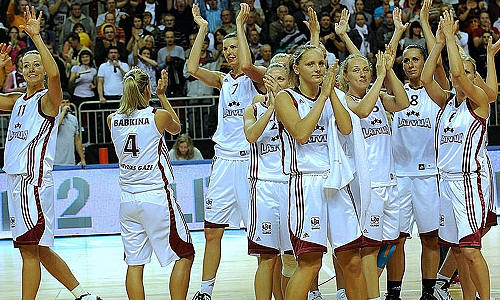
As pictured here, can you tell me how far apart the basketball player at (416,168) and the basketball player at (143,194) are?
1866mm

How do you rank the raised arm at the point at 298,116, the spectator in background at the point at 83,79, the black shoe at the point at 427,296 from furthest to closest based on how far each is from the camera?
the spectator in background at the point at 83,79 < the black shoe at the point at 427,296 < the raised arm at the point at 298,116

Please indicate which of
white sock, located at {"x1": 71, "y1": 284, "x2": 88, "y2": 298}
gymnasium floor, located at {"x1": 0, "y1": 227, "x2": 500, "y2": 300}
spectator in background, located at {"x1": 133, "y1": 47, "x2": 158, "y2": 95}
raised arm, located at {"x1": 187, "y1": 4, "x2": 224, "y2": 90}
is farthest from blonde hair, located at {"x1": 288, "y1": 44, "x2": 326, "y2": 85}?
spectator in background, located at {"x1": 133, "y1": 47, "x2": 158, "y2": 95}

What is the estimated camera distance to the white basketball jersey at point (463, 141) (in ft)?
22.6

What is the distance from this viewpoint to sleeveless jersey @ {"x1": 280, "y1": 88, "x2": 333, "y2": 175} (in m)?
6.12

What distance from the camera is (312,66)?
241 inches

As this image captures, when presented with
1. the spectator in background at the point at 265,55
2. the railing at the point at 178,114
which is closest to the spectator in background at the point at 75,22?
the railing at the point at 178,114

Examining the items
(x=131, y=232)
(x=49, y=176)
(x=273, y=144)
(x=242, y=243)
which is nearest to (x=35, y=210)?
(x=49, y=176)

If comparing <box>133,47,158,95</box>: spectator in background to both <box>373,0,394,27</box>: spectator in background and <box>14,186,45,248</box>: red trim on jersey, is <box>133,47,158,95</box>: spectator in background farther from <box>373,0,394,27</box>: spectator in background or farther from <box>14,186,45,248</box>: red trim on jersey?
<box>14,186,45,248</box>: red trim on jersey

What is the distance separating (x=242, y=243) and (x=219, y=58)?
388cm

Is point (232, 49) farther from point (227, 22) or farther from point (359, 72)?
point (227, 22)

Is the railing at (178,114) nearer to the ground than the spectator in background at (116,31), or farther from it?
nearer to the ground

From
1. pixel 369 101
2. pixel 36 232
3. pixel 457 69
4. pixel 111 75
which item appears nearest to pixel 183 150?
pixel 111 75

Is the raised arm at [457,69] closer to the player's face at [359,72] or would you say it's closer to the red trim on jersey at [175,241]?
the player's face at [359,72]

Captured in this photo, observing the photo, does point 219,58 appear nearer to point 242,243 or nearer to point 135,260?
point 242,243
